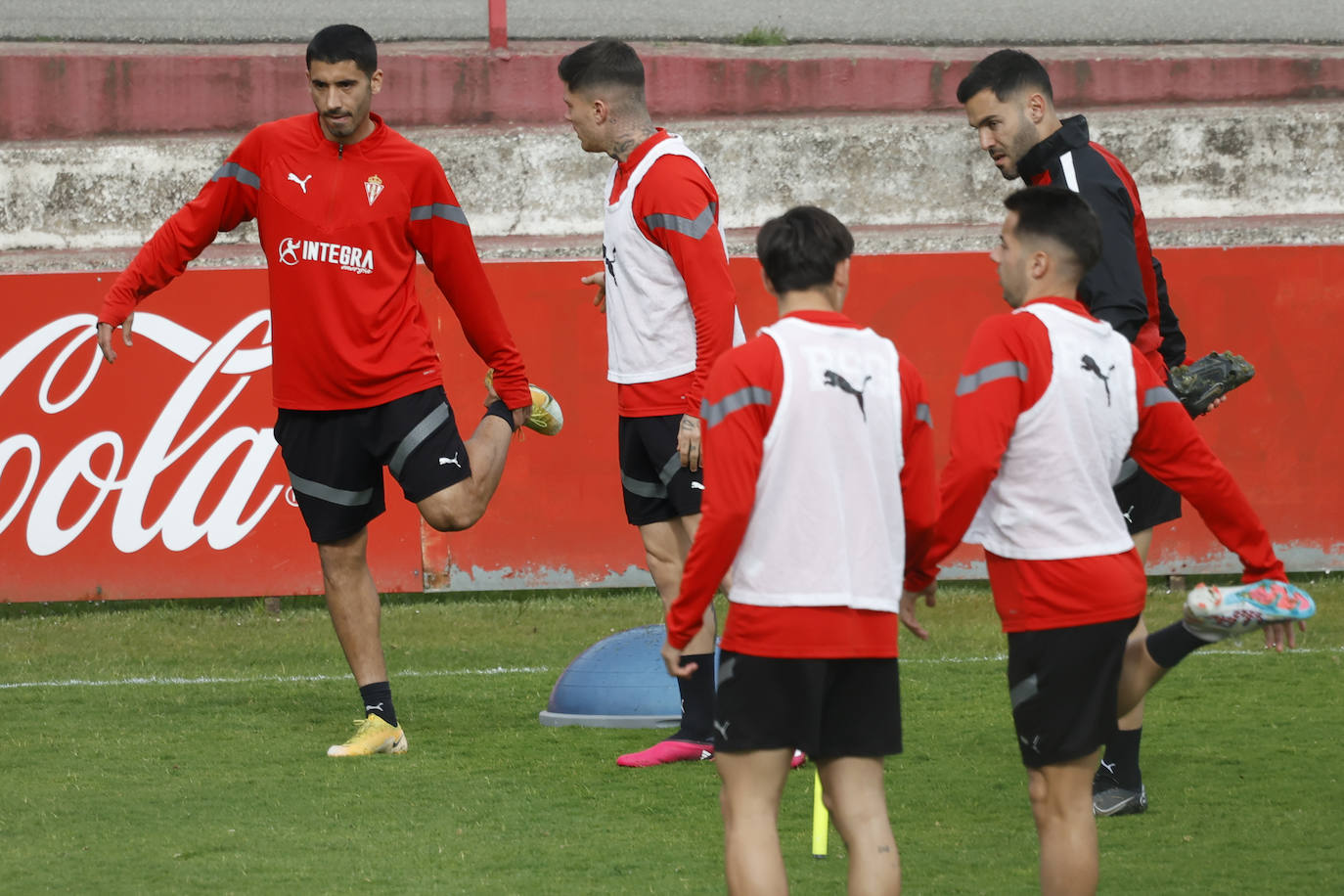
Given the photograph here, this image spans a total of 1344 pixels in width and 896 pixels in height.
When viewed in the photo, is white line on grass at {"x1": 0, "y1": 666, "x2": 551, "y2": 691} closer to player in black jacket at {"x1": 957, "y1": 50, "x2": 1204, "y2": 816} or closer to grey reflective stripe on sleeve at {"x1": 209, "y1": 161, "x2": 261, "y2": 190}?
grey reflective stripe on sleeve at {"x1": 209, "y1": 161, "x2": 261, "y2": 190}

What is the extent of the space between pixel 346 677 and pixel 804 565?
4.18 metres

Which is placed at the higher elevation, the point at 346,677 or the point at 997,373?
the point at 997,373

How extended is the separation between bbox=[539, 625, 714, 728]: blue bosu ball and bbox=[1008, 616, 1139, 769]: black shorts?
99.0 inches

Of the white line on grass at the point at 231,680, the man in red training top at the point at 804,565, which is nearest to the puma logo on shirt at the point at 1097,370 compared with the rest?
the man in red training top at the point at 804,565

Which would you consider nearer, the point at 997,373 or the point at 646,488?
the point at 997,373

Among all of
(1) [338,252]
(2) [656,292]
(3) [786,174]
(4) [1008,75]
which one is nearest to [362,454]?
(1) [338,252]

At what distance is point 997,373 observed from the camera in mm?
3312

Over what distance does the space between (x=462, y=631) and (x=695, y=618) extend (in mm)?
4966

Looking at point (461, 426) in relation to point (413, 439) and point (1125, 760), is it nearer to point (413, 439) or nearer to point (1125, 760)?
point (413, 439)

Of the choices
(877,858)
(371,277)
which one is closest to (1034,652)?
(877,858)

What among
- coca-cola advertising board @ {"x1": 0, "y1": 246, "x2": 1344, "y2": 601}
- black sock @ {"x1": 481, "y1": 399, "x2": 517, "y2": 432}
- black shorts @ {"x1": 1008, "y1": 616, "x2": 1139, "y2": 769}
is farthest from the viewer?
coca-cola advertising board @ {"x1": 0, "y1": 246, "x2": 1344, "y2": 601}

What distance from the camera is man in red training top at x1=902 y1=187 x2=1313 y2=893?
3334 millimetres

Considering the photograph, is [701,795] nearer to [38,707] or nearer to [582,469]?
[38,707]

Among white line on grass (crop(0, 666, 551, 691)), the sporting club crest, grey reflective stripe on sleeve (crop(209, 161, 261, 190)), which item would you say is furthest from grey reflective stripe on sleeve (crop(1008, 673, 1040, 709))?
white line on grass (crop(0, 666, 551, 691))
